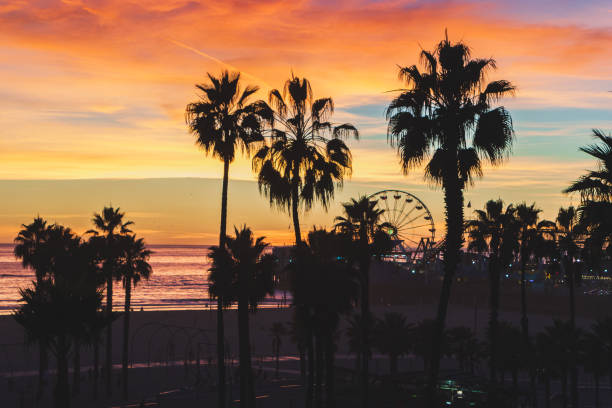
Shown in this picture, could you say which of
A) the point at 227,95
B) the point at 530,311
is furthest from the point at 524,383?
the point at 530,311

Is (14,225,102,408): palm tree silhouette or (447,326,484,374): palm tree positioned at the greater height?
(14,225,102,408): palm tree silhouette

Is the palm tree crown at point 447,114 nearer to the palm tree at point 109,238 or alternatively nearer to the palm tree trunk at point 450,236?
the palm tree trunk at point 450,236

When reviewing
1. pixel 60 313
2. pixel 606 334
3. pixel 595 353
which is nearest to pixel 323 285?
pixel 60 313

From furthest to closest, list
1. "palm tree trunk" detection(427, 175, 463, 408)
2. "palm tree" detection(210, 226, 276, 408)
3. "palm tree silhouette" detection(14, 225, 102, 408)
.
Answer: "palm tree" detection(210, 226, 276, 408)
"palm tree silhouette" detection(14, 225, 102, 408)
"palm tree trunk" detection(427, 175, 463, 408)

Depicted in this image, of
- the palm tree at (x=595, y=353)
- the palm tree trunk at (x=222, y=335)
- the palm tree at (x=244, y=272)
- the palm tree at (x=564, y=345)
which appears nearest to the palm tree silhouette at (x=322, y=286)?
the palm tree at (x=244, y=272)

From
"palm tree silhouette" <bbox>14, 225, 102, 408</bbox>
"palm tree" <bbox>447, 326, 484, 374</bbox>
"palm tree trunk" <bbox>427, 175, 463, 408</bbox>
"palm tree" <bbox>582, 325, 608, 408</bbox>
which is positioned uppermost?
"palm tree trunk" <bbox>427, 175, 463, 408</bbox>

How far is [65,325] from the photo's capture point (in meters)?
31.9

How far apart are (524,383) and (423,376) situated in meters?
18.6

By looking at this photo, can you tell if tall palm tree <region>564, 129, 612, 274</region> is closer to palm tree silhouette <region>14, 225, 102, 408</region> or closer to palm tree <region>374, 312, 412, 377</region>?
palm tree silhouette <region>14, 225, 102, 408</region>

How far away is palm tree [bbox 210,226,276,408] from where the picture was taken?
36.2m

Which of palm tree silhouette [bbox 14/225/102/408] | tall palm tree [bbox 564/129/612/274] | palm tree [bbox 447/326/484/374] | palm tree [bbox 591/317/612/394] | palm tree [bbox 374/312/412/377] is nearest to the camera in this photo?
tall palm tree [bbox 564/129/612/274]

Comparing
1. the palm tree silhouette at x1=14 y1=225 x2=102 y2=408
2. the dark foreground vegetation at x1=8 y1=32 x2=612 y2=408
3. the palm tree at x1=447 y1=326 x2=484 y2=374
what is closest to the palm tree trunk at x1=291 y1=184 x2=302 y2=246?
the dark foreground vegetation at x1=8 y1=32 x2=612 y2=408

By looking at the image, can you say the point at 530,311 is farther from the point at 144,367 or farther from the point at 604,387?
the point at 144,367

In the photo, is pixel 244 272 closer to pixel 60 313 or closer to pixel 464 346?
pixel 60 313
